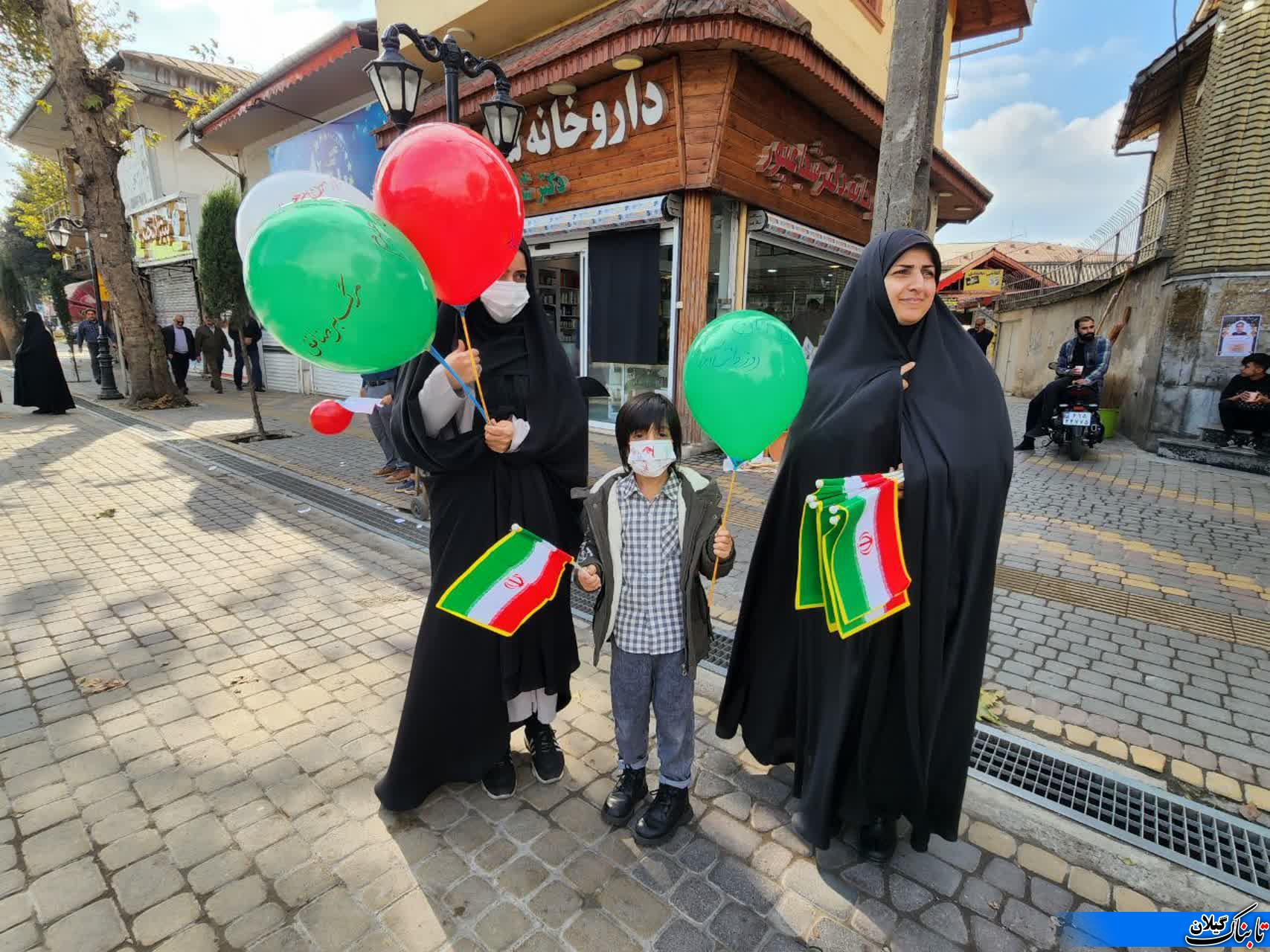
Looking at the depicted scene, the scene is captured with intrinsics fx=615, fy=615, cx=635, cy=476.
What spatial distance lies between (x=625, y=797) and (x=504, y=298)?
6.17 ft

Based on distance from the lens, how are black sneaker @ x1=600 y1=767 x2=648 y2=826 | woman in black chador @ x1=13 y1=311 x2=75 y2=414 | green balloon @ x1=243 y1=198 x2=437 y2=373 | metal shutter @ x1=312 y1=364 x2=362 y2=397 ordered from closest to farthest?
green balloon @ x1=243 y1=198 x2=437 y2=373 → black sneaker @ x1=600 y1=767 x2=648 y2=826 → woman in black chador @ x1=13 y1=311 x2=75 y2=414 → metal shutter @ x1=312 y1=364 x2=362 y2=397

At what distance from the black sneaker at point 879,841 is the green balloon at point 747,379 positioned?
1.41 meters

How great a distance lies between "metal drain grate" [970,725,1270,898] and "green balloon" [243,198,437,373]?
8.90 ft

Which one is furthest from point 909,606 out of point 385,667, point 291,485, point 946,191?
point 946,191

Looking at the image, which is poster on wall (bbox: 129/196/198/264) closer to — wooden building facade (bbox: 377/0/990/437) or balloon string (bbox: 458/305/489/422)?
wooden building facade (bbox: 377/0/990/437)

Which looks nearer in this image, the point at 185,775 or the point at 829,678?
the point at 829,678

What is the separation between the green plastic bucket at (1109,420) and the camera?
10.6 metres

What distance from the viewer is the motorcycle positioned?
8.77 meters

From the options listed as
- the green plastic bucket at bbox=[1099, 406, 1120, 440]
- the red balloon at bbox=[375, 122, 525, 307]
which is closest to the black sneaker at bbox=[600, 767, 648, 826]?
the red balloon at bbox=[375, 122, 525, 307]

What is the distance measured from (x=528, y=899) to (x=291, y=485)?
20.8 ft

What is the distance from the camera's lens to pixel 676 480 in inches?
87.6

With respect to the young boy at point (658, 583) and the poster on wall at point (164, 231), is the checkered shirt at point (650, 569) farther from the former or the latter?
the poster on wall at point (164, 231)

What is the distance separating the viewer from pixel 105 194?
11.3m

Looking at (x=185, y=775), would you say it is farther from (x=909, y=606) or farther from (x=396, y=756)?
(x=909, y=606)
